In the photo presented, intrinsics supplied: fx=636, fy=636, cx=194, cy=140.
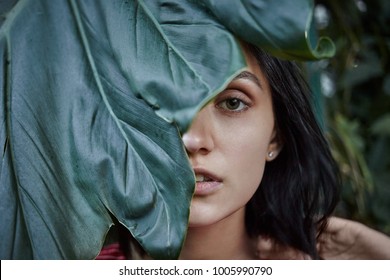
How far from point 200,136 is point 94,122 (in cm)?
12

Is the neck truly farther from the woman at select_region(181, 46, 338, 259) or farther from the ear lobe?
the ear lobe

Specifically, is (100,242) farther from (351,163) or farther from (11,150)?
(351,163)

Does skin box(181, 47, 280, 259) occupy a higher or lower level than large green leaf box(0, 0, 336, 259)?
lower

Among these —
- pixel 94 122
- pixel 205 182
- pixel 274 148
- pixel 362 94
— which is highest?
pixel 94 122

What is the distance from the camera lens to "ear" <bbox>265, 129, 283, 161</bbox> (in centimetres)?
91

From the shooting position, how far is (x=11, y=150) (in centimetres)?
60

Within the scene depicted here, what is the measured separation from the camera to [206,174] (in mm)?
705

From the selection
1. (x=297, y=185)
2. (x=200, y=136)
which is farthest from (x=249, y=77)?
(x=297, y=185)

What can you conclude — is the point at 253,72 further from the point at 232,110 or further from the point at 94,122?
the point at 94,122

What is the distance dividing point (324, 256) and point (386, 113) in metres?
0.78

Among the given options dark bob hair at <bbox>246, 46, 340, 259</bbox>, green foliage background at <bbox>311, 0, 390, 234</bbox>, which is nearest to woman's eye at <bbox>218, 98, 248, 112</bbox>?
dark bob hair at <bbox>246, 46, 340, 259</bbox>

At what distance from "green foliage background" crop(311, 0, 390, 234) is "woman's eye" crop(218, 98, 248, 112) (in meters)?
0.86

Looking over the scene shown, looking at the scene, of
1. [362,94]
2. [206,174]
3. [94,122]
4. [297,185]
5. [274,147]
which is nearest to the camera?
[94,122]
